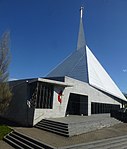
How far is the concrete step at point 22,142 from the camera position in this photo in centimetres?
1153

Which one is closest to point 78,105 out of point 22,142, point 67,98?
point 67,98

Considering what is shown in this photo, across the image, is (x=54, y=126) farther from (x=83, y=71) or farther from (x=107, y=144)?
(x=83, y=71)

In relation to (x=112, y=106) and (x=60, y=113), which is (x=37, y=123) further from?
(x=112, y=106)

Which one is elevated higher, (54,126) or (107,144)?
(54,126)

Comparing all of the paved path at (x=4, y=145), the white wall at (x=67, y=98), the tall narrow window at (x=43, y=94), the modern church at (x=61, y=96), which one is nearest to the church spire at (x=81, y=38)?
the modern church at (x=61, y=96)

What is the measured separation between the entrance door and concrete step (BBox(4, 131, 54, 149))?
504 inches

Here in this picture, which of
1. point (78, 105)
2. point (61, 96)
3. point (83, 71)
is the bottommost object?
point (78, 105)

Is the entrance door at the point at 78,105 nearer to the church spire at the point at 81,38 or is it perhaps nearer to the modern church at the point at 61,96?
the modern church at the point at 61,96

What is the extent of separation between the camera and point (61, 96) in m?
21.7

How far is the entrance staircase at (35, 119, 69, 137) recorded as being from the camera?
47.8 ft

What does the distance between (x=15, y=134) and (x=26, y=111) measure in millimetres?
4586

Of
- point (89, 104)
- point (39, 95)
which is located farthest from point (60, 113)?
point (89, 104)

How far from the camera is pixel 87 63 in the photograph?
33.5 metres

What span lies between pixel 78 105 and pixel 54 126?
1158 cm
